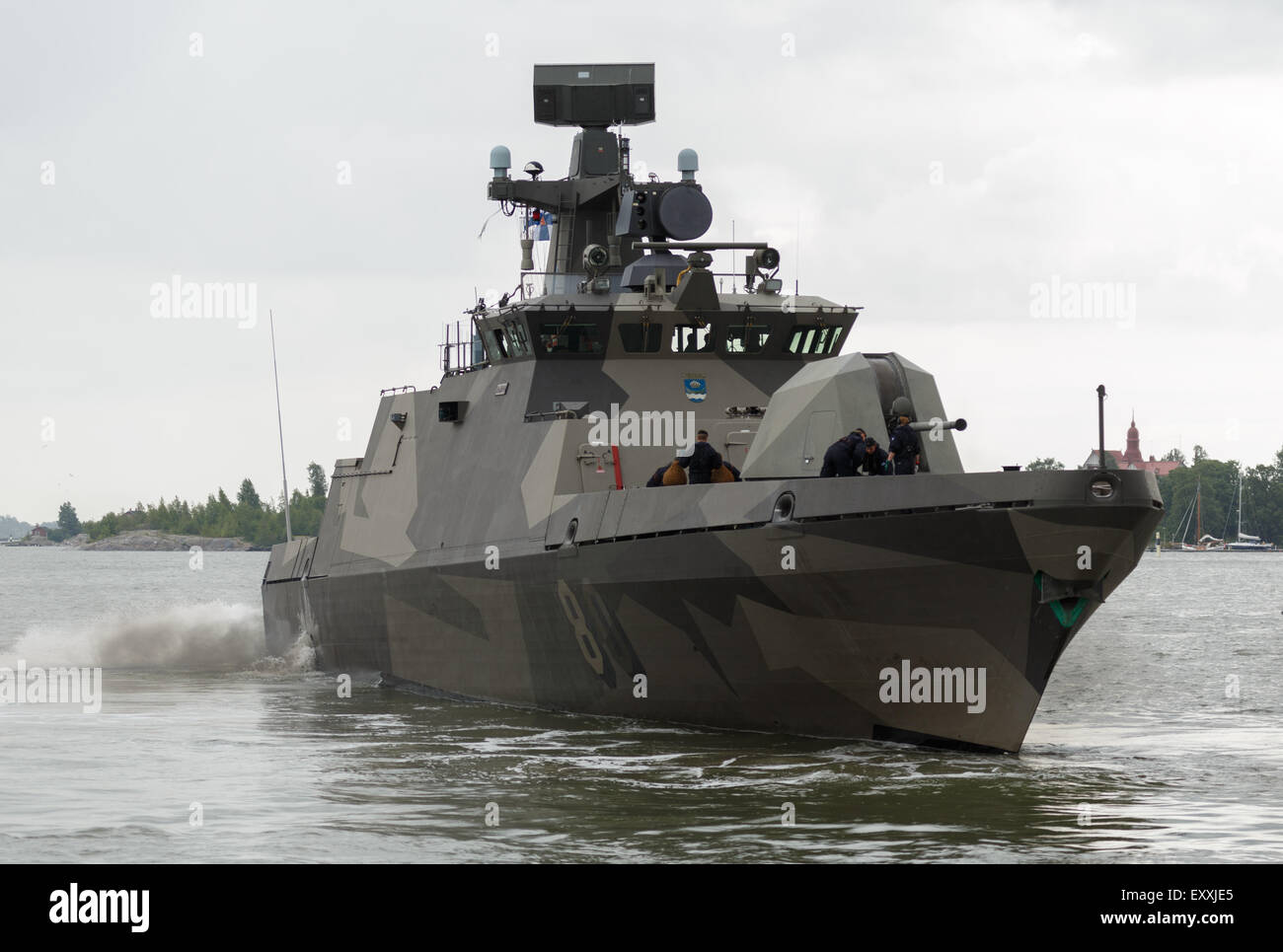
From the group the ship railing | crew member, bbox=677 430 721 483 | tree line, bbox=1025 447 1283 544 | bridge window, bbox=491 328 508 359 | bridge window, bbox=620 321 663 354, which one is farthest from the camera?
tree line, bbox=1025 447 1283 544

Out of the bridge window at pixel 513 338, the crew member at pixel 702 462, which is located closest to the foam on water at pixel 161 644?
the bridge window at pixel 513 338

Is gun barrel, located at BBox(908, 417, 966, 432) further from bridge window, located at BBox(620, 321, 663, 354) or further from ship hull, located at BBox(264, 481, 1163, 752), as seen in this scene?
bridge window, located at BBox(620, 321, 663, 354)

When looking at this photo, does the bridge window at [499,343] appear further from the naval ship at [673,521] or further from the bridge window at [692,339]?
the bridge window at [692,339]

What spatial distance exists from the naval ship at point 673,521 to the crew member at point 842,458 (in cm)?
28

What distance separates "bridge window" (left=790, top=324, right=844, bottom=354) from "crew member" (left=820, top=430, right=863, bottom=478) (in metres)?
4.56

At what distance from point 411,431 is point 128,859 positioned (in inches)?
472

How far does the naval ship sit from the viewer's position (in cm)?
1348

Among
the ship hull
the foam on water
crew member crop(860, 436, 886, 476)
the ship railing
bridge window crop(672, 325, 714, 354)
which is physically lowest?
the foam on water

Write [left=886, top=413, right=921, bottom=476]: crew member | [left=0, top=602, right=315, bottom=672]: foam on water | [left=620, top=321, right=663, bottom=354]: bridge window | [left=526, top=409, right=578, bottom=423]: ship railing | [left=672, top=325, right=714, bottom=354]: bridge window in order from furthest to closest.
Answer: [left=0, top=602, right=315, bottom=672]: foam on water < [left=672, top=325, right=714, bottom=354]: bridge window < [left=620, top=321, right=663, bottom=354]: bridge window < [left=526, top=409, right=578, bottom=423]: ship railing < [left=886, top=413, right=921, bottom=476]: crew member

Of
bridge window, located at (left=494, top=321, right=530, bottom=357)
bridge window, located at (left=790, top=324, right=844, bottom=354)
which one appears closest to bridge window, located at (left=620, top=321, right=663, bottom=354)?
bridge window, located at (left=494, top=321, right=530, bottom=357)

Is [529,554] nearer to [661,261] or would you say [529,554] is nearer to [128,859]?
[661,261]

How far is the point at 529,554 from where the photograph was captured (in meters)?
17.1

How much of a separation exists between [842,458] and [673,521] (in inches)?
69.9
